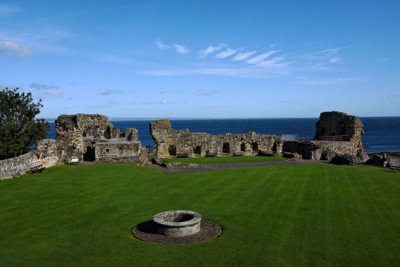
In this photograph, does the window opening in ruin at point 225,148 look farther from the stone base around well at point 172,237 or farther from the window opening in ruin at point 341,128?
the stone base around well at point 172,237

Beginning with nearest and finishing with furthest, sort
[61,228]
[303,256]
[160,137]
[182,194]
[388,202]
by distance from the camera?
1. [303,256]
2. [61,228]
3. [388,202]
4. [182,194]
5. [160,137]

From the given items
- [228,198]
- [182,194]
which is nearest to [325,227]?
[228,198]

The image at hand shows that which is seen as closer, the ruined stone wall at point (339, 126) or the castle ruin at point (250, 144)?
the castle ruin at point (250, 144)

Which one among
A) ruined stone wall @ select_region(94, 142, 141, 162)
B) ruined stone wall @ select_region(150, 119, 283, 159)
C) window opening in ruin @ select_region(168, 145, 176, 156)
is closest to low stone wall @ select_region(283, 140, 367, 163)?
ruined stone wall @ select_region(150, 119, 283, 159)

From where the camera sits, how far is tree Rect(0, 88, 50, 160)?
70.1 ft

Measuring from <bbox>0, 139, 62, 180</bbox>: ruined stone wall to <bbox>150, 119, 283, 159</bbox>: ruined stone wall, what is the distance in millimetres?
11002

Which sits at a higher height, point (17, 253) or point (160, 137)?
point (160, 137)

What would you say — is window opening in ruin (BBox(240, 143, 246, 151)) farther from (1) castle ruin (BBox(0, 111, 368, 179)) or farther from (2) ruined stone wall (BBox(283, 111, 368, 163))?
(2) ruined stone wall (BBox(283, 111, 368, 163))

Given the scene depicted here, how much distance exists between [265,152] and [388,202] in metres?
19.8

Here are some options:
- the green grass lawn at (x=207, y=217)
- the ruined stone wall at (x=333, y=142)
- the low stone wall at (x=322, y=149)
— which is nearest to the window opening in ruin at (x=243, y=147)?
the low stone wall at (x=322, y=149)

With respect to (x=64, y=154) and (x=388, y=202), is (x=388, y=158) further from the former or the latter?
(x=64, y=154)

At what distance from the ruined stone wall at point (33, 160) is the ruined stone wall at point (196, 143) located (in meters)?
11.0

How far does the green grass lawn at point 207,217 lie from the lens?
893cm

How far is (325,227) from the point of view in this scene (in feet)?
36.6
